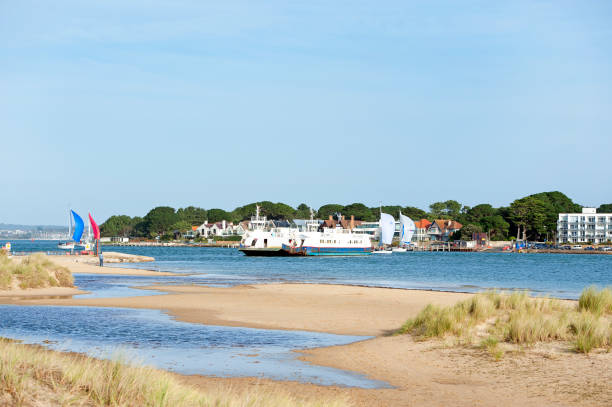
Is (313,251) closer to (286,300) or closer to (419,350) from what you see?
(286,300)

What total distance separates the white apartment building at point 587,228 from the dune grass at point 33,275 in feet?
540

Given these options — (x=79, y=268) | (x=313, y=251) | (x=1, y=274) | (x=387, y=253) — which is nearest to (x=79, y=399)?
(x=1, y=274)

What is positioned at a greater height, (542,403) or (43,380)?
(43,380)

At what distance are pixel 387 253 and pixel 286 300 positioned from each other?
106m

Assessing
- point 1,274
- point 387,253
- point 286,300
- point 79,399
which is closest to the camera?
point 79,399

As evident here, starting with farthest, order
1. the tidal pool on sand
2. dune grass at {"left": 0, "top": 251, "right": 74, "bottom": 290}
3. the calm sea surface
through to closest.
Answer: the calm sea surface, dune grass at {"left": 0, "top": 251, "right": 74, "bottom": 290}, the tidal pool on sand

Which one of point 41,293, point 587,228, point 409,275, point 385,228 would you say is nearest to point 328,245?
point 385,228

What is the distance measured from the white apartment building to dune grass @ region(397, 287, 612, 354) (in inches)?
6672

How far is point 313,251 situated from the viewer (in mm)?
105500

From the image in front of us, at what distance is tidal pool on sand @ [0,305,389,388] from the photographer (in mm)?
14570

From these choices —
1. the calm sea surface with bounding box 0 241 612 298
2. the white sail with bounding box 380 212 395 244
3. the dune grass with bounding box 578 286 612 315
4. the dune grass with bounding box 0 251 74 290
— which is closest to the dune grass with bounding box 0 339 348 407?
the dune grass with bounding box 578 286 612 315

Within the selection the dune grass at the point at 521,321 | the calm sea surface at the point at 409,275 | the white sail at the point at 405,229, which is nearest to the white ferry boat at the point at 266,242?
the calm sea surface at the point at 409,275

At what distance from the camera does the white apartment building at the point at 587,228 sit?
585ft

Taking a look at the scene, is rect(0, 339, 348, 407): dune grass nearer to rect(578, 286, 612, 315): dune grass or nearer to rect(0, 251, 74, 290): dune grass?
rect(578, 286, 612, 315): dune grass
